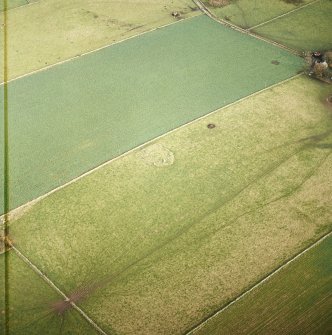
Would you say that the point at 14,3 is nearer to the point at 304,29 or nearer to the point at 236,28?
the point at 236,28

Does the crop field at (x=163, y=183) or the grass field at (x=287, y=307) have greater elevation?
the crop field at (x=163, y=183)

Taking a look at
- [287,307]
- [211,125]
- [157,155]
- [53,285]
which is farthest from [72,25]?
[287,307]

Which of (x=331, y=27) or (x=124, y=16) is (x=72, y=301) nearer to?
(x=124, y=16)

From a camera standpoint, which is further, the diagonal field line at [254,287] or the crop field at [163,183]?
the crop field at [163,183]

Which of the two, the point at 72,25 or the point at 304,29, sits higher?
the point at 72,25

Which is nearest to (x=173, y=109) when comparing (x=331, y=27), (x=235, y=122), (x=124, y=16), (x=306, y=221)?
(x=235, y=122)

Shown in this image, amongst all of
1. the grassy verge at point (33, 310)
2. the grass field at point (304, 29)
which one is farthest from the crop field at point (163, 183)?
the grass field at point (304, 29)

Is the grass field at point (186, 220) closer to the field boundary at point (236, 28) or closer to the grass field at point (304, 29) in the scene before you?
the field boundary at point (236, 28)
